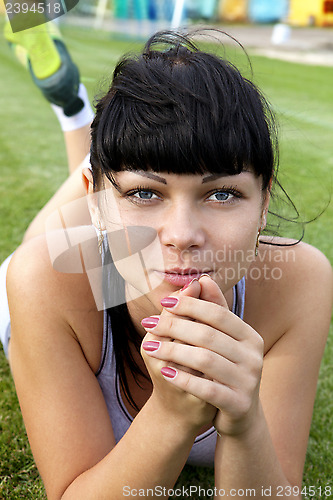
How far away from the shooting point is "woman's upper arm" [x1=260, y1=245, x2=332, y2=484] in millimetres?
1881

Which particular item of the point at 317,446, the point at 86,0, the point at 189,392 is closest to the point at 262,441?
the point at 189,392

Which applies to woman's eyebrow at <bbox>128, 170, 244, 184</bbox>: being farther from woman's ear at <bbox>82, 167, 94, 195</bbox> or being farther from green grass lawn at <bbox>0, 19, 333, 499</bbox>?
green grass lawn at <bbox>0, 19, 333, 499</bbox>

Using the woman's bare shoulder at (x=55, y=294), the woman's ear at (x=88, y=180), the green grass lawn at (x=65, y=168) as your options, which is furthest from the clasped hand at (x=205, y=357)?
the green grass lawn at (x=65, y=168)

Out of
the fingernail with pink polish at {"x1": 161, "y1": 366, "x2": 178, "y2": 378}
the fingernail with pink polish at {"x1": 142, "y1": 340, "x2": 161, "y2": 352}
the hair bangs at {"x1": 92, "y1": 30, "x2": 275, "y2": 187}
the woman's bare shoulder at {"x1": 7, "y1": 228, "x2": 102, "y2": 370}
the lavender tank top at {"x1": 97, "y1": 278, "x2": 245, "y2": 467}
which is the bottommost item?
the lavender tank top at {"x1": 97, "y1": 278, "x2": 245, "y2": 467}

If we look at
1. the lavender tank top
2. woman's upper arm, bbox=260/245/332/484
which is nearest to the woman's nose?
the lavender tank top

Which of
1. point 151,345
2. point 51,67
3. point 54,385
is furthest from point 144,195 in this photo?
point 51,67

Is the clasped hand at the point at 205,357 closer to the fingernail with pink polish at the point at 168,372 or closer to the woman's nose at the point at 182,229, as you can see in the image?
the fingernail with pink polish at the point at 168,372

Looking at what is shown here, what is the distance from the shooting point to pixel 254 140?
1.62 metres

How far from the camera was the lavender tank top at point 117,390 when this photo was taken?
192cm

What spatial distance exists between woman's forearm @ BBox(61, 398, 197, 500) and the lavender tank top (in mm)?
411

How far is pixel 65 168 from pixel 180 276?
5.14m

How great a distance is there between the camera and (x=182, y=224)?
147cm

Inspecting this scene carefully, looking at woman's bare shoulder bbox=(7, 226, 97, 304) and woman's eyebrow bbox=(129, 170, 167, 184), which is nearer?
woman's eyebrow bbox=(129, 170, 167, 184)

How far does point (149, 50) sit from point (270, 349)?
1.12 meters
